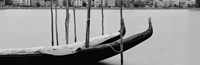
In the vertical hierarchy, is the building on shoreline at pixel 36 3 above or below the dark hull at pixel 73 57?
below

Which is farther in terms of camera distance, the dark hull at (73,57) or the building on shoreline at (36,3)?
the building on shoreline at (36,3)

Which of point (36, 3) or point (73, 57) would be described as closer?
point (73, 57)

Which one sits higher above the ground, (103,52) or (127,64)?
(103,52)

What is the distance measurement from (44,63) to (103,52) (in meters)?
1.26

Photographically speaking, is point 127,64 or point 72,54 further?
point 127,64

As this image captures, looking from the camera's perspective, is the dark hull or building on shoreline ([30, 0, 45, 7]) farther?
building on shoreline ([30, 0, 45, 7])

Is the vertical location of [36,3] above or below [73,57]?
below

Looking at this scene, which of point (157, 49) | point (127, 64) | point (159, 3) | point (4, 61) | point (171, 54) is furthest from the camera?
point (159, 3)

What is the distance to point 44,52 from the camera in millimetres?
7555

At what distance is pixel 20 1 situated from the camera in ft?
381

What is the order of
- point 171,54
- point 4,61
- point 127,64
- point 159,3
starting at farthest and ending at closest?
point 159,3
point 171,54
point 127,64
point 4,61

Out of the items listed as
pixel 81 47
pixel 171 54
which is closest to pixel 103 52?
pixel 81 47

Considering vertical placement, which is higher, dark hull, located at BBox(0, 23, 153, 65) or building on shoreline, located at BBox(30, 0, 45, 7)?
dark hull, located at BBox(0, 23, 153, 65)

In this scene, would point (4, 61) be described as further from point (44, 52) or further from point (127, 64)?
point (127, 64)
